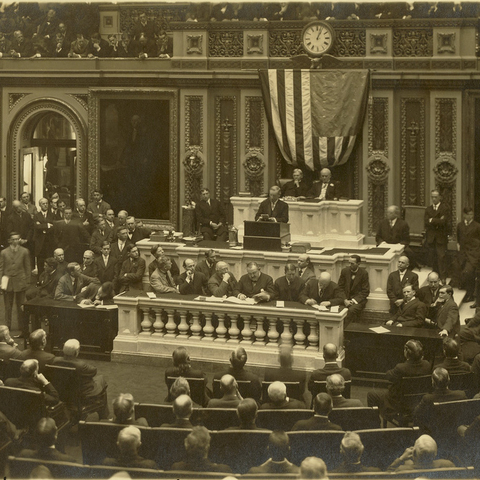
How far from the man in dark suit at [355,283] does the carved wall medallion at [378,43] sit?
5935 mm

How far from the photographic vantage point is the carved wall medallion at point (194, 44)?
19609 millimetres

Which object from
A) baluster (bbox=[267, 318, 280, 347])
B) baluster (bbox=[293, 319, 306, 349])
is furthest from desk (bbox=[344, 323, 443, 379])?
baluster (bbox=[267, 318, 280, 347])

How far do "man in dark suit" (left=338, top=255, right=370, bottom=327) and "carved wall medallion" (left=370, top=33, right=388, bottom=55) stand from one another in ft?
19.5

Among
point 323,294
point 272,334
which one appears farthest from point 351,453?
point 323,294

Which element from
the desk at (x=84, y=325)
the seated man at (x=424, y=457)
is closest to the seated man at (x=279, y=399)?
the seated man at (x=424, y=457)

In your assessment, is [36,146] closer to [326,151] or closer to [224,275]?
[326,151]

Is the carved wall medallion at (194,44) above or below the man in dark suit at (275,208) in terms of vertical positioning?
→ above

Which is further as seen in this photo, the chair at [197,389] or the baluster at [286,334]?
the baluster at [286,334]

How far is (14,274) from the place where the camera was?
48.8 ft

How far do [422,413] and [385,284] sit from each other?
5.28 metres

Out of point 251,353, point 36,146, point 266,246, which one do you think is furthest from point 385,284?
point 36,146

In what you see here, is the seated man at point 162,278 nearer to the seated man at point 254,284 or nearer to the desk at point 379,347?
the seated man at point 254,284

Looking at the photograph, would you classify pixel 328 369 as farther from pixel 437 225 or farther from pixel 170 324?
pixel 437 225

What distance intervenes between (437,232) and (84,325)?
21.5 ft
